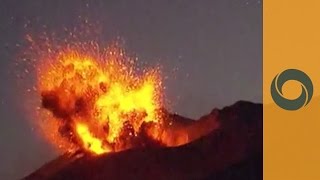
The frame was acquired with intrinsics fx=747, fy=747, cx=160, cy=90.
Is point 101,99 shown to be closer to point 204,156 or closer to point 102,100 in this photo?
point 102,100

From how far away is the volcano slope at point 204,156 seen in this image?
9.66 feet

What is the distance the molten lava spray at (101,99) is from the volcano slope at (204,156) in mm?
72

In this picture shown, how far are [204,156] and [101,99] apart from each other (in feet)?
1.54

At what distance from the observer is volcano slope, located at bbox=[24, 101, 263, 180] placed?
295cm

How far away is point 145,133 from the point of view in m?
2.97

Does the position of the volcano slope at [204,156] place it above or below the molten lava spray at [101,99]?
below

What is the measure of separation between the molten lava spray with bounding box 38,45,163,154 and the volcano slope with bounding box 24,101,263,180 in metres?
0.07

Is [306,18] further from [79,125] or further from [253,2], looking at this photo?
[79,125]

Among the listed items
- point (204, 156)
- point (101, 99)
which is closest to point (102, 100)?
point (101, 99)

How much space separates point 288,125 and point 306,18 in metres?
0.43

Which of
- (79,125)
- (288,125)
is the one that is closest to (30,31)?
(79,125)

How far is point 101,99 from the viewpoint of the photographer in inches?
118

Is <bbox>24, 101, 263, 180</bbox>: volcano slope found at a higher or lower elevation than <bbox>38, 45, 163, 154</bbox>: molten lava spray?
lower

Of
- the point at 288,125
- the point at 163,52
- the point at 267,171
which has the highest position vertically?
the point at 163,52
